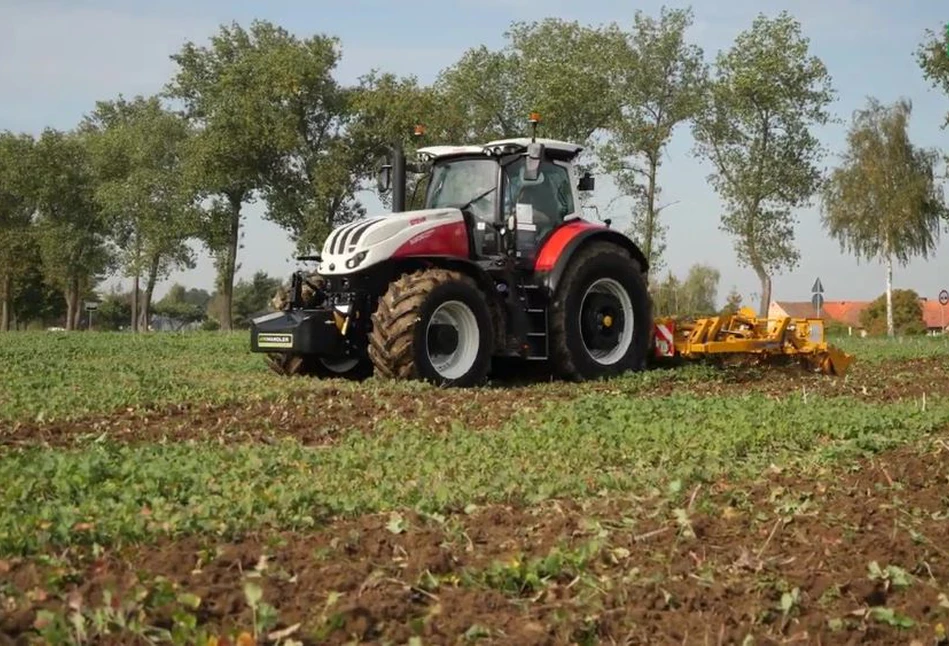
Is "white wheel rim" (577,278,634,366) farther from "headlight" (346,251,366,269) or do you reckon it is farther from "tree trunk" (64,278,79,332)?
"tree trunk" (64,278,79,332)

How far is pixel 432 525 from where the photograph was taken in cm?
484

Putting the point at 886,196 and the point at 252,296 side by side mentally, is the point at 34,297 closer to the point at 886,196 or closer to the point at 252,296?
the point at 252,296

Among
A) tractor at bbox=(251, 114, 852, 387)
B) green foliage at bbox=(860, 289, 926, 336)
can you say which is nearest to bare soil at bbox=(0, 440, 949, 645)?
tractor at bbox=(251, 114, 852, 387)

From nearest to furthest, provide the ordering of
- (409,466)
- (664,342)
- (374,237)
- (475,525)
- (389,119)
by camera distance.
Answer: (475,525), (409,466), (374,237), (664,342), (389,119)

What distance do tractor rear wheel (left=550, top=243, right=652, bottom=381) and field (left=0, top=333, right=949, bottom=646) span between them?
3.53 metres

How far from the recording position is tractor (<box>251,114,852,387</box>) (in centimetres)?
1148

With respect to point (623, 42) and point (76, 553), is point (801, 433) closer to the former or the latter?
point (76, 553)

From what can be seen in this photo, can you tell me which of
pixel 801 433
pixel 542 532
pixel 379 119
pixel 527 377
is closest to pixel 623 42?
pixel 379 119

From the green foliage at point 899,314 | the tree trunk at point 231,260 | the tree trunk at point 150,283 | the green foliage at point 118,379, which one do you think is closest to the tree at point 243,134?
the tree trunk at point 231,260

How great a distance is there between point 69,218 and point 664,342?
48337mm

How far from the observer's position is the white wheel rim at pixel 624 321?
514 inches

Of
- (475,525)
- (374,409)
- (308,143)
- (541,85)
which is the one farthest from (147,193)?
(475,525)

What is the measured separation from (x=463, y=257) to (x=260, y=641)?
880 centimetres

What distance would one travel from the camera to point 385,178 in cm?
1308
